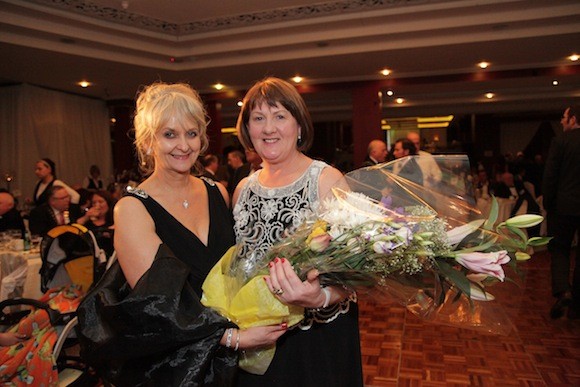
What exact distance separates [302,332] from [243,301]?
0.35 meters

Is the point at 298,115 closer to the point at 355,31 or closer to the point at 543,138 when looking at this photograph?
the point at 355,31

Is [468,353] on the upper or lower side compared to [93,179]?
lower

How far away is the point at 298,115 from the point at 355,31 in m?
5.74

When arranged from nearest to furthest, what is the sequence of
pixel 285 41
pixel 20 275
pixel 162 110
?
pixel 162 110 < pixel 20 275 < pixel 285 41

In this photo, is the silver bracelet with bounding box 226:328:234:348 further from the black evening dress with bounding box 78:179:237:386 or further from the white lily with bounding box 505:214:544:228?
the white lily with bounding box 505:214:544:228

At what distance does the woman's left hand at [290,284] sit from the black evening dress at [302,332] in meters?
0.28

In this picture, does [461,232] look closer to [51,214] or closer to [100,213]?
[100,213]

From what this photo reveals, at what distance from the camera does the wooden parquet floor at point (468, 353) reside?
318cm

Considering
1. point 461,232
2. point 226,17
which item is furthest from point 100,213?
point 226,17

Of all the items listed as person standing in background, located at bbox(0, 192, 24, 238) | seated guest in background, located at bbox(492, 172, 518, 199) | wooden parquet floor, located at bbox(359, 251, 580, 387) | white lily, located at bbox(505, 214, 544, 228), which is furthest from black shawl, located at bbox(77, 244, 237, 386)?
seated guest in background, located at bbox(492, 172, 518, 199)

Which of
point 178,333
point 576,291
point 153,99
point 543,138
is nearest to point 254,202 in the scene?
point 153,99

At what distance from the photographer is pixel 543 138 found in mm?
16562

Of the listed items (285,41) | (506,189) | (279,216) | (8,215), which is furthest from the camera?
(506,189)

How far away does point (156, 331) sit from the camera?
1.21 metres
